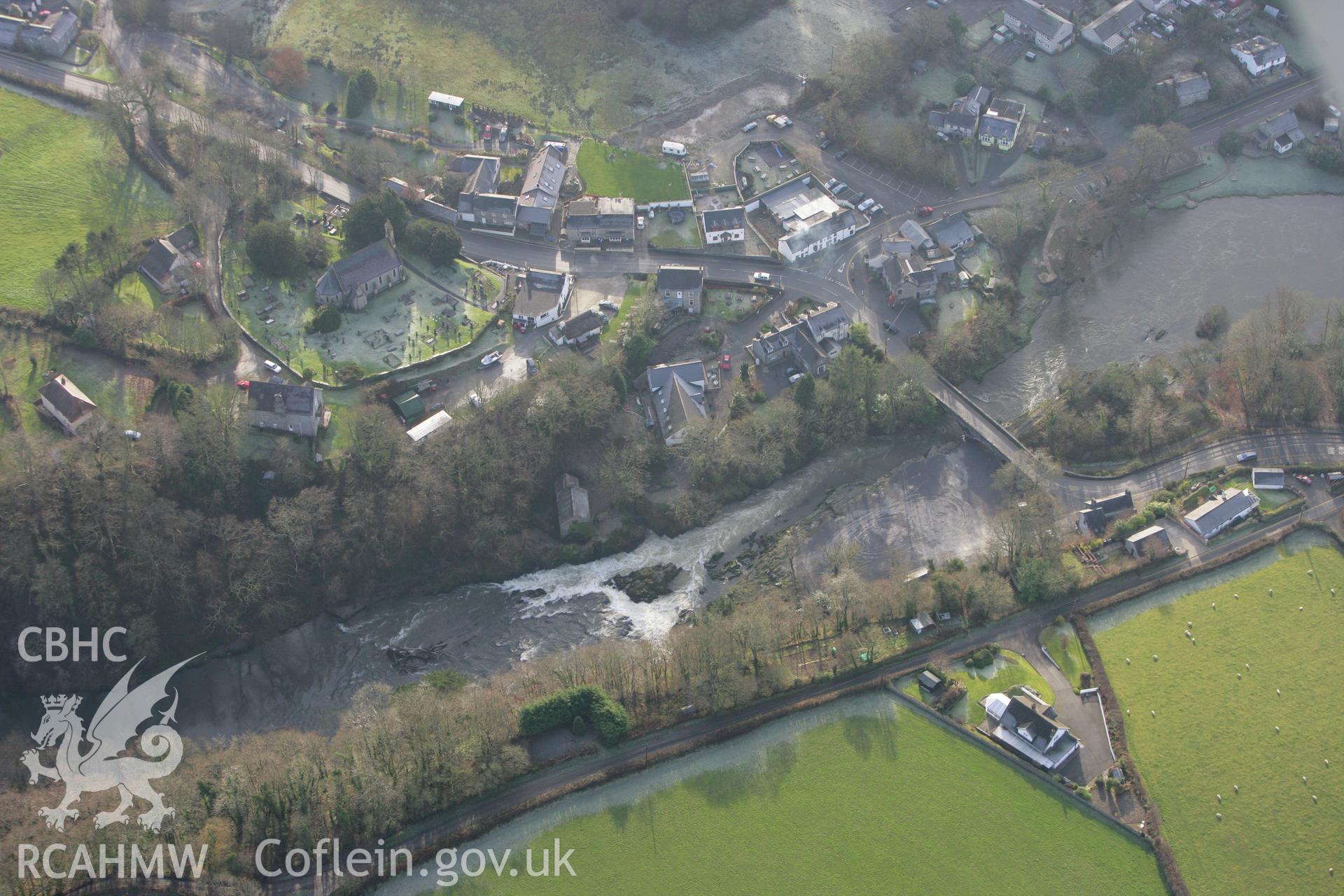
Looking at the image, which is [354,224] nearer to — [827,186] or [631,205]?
[631,205]

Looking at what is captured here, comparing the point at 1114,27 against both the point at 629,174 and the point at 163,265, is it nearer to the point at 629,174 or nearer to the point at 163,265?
the point at 629,174

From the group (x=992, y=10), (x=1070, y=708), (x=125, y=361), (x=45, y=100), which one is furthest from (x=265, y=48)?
(x=1070, y=708)

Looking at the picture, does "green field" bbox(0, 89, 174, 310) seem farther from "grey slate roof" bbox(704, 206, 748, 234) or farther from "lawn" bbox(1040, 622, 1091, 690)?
"lawn" bbox(1040, 622, 1091, 690)

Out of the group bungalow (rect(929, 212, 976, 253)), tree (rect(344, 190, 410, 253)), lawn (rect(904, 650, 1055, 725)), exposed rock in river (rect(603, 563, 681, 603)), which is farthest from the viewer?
bungalow (rect(929, 212, 976, 253))

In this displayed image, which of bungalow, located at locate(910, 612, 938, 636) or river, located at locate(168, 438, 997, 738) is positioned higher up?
river, located at locate(168, 438, 997, 738)

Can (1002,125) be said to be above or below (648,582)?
above

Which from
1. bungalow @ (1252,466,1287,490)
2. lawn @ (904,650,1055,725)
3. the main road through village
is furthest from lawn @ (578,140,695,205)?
bungalow @ (1252,466,1287,490)

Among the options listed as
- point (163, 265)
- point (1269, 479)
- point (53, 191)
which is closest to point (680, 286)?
point (163, 265)

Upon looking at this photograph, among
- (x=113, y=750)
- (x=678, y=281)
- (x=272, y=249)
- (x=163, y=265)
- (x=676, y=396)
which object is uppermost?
(x=163, y=265)
